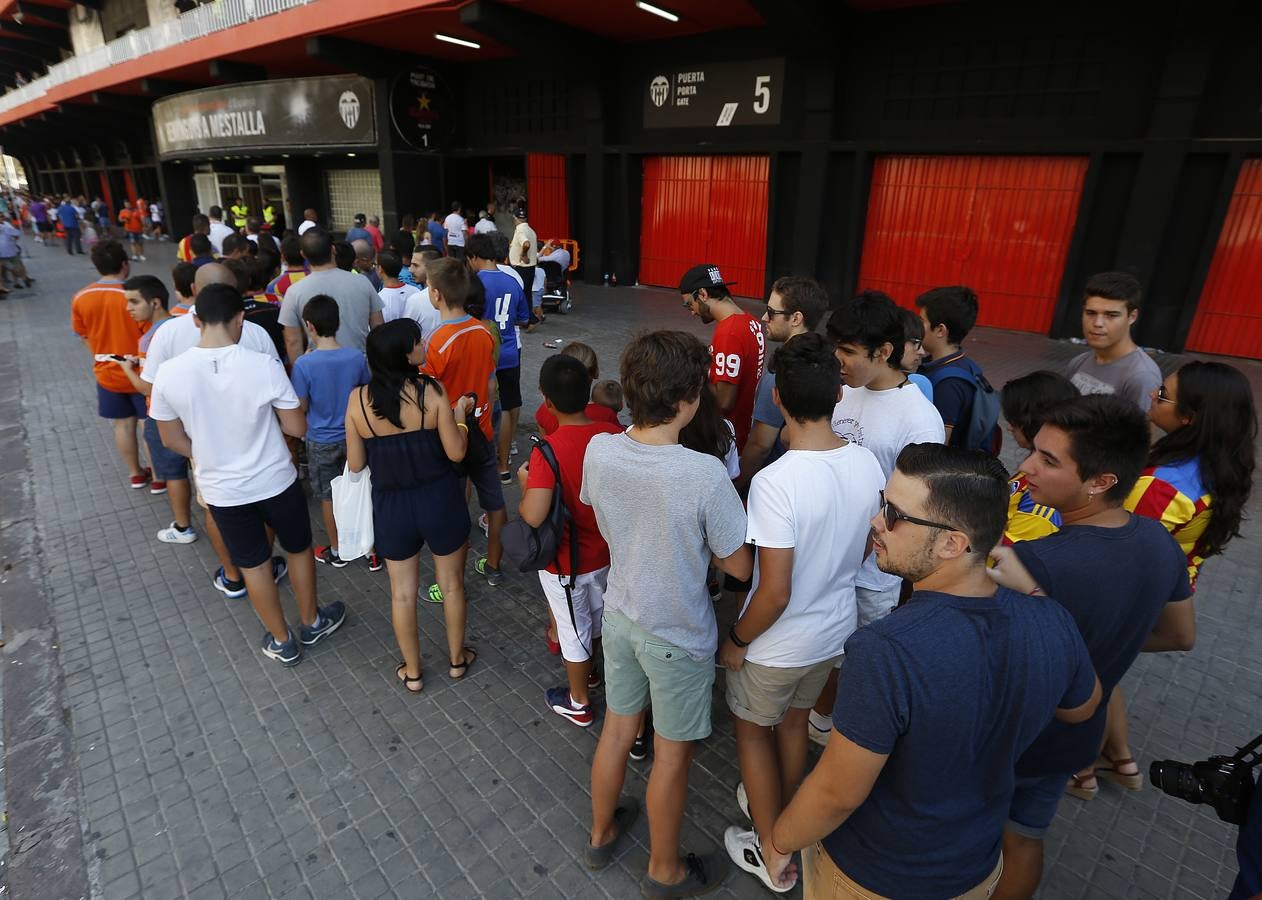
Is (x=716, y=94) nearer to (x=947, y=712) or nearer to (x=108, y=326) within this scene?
(x=108, y=326)

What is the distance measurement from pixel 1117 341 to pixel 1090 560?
7.13 feet

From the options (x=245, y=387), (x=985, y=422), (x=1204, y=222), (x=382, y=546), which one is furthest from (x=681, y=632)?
(x=1204, y=222)

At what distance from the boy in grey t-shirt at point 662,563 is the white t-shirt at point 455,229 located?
12.7 metres

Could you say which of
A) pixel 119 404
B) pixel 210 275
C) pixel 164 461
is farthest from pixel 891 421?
pixel 119 404

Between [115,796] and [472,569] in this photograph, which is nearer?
[115,796]

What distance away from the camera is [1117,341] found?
3.37 meters

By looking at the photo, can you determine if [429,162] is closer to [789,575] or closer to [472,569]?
[472,569]

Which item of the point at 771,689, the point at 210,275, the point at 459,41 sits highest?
the point at 459,41

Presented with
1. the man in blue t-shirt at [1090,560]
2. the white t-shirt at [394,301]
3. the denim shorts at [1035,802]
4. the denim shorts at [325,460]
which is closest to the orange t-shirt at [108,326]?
the white t-shirt at [394,301]

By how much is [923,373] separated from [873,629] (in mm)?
2296

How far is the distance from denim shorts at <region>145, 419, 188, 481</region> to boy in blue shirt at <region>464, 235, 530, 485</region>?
2227 mm

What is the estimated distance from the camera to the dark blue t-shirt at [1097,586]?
181cm

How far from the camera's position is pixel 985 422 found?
315cm

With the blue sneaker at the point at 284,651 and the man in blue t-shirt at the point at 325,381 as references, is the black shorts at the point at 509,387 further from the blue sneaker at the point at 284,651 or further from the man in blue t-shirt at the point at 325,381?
the blue sneaker at the point at 284,651
